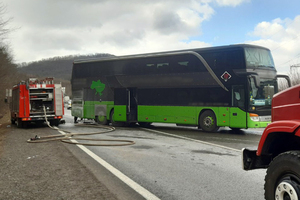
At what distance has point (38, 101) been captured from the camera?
18719 millimetres

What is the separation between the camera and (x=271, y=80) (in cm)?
1431

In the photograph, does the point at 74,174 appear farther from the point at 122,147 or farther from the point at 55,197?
the point at 122,147

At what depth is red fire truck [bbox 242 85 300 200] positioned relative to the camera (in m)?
3.19

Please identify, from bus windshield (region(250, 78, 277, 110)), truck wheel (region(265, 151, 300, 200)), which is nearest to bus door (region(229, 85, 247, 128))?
bus windshield (region(250, 78, 277, 110))

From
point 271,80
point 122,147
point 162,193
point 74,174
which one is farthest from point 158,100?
point 162,193

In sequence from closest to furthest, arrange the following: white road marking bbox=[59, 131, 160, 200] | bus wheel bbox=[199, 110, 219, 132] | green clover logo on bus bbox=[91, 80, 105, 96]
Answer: white road marking bbox=[59, 131, 160, 200] < bus wheel bbox=[199, 110, 219, 132] < green clover logo on bus bbox=[91, 80, 105, 96]

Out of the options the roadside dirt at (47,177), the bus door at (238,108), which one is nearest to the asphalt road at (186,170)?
the roadside dirt at (47,177)

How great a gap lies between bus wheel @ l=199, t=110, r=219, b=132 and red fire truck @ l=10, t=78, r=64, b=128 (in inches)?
330

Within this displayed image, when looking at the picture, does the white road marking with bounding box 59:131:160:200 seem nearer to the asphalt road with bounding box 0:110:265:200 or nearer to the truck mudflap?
the asphalt road with bounding box 0:110:265:200

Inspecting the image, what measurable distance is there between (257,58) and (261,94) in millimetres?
1600

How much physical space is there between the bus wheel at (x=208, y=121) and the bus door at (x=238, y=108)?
2.87 feet

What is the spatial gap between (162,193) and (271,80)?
35.9 ft

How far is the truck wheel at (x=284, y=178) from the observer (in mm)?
3123

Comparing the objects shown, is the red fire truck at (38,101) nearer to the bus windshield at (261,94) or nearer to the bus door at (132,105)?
the bus door at (132,105)
